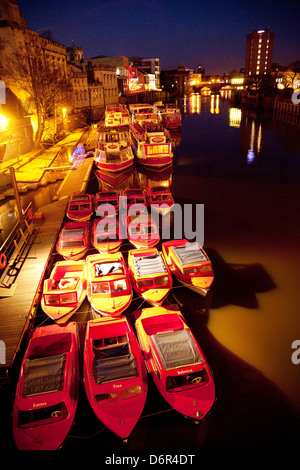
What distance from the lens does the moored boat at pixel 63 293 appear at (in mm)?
10172

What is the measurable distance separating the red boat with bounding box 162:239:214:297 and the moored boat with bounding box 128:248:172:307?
552 mm

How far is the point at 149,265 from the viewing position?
11.8 metres

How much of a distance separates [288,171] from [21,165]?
27314 millimetres

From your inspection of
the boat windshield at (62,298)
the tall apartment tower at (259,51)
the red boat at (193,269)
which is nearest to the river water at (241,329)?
the red boat at (193,269)

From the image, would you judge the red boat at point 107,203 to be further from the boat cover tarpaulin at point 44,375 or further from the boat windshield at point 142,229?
the boat cover tarpaulin at point 44,375

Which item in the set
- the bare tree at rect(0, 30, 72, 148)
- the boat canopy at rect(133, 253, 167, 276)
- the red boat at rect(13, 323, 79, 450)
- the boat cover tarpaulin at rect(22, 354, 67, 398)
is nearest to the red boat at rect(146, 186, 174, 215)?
the boat canopy at rect(133, 253, 167, 276)

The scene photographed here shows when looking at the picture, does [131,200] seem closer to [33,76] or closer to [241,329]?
[241,329]

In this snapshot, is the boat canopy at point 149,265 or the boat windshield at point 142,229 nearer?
the boat canopy at point 149,265

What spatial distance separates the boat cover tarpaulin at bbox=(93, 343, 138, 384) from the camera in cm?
744

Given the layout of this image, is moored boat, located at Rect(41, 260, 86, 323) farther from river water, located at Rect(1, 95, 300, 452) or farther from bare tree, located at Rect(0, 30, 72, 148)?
bare tree, located at Rect(0, 30, 72, 148)

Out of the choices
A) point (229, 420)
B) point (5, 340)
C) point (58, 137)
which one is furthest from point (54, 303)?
point (58, 137)

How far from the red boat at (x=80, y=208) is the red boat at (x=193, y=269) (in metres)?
6.79

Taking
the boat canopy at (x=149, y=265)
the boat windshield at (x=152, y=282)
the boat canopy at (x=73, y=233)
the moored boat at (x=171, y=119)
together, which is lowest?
the boat windshield at (x=152, y=282)

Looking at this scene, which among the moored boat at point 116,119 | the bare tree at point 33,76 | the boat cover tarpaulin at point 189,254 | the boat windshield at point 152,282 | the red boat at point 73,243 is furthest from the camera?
the moored boat at point 116,119
